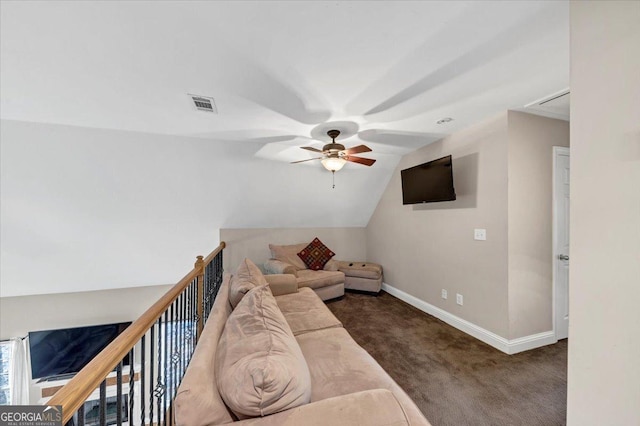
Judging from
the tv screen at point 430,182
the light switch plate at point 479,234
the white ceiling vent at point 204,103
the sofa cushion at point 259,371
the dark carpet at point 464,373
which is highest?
the white ceiling vent at point 204,103

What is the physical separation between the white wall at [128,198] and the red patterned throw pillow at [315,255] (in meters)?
0.71

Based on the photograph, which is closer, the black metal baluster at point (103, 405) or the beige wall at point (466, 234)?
the black metal baluster at point (103, 405)

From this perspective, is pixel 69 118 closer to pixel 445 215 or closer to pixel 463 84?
pixel 463 84

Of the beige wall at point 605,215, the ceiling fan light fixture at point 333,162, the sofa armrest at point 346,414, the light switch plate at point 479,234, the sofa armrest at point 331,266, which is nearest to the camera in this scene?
the sofa armrest at point 346,414

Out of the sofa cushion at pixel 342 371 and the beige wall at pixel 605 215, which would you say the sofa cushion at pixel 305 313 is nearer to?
the sofa cushion at pixel 342 371

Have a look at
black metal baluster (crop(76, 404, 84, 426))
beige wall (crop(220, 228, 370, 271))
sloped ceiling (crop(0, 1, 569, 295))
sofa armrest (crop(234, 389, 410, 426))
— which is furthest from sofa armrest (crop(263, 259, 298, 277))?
black metal baluster (crop(76, 404, 84, 426))

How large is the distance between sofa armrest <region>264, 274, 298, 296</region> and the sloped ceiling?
1.69m

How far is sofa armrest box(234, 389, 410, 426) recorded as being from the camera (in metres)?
0.89

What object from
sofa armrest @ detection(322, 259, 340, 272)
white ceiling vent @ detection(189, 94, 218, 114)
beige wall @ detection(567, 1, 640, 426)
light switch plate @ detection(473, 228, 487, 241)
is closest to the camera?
beige wall @ detection(567, 1, 640, 426)

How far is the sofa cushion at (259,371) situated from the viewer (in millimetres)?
919

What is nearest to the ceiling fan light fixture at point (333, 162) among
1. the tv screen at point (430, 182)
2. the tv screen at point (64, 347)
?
the tv screen at point (430, 182)

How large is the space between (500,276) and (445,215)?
0.94 meters

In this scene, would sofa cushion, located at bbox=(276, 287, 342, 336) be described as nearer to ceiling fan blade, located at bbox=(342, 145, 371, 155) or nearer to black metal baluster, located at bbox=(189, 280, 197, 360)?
black metal baluster, located at bbox=(189, 280, 197, 360)

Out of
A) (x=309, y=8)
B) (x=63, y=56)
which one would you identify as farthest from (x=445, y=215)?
(x=63, y=56)
